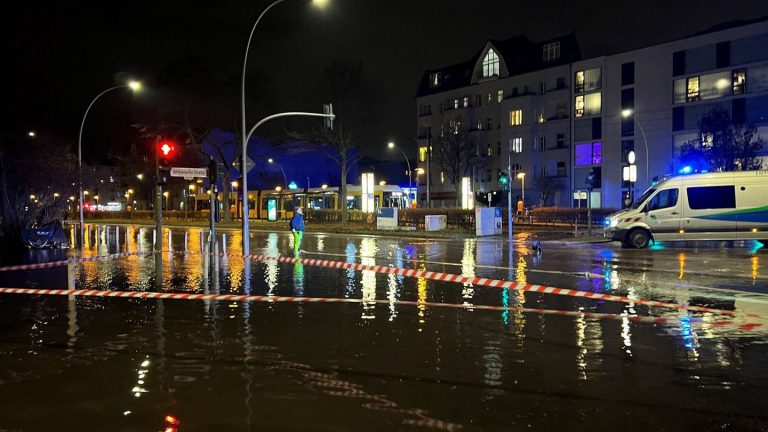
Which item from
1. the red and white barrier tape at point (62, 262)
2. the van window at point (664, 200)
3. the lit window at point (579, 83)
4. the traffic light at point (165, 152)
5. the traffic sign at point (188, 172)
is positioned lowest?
the red and white barrier tape at point (62, 262)

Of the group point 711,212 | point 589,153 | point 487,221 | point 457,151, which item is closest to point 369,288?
point 711,212

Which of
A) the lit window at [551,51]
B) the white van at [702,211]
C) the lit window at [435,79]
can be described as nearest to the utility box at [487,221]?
the white van at [702,211]

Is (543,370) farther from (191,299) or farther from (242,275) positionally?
(242,275)

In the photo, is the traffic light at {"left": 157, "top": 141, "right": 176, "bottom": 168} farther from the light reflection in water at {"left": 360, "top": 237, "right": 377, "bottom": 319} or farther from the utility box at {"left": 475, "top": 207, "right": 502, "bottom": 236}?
the utility box at {"left": 475, "top": 207, "right": 502, "bottom": 236}

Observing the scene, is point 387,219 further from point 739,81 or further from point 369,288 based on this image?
point 739,81

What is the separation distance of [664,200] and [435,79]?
53156 mm

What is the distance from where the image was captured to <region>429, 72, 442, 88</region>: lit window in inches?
2844

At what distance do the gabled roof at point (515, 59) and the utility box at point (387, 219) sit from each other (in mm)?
31514

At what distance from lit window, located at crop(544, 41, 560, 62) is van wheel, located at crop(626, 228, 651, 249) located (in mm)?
42865

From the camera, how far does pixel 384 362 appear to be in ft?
21.8

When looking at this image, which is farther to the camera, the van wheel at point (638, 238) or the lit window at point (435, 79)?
the lit window at point (435, 79)

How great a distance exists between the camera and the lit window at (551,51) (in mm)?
61406

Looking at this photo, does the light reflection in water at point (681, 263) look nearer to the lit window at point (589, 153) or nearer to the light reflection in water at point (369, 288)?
the light reflection in water at point (369, 288)

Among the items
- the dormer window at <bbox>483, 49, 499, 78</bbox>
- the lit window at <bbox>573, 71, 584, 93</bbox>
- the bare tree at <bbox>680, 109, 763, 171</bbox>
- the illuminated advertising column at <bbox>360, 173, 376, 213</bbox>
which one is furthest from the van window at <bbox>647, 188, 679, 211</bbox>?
the dormer window at <bbox>483, 49, 499, 78</bbox>
